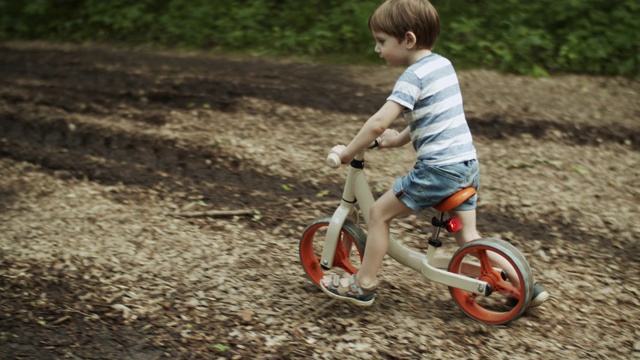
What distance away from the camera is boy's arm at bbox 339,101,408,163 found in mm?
3234

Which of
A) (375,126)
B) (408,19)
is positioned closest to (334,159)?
(375,126)

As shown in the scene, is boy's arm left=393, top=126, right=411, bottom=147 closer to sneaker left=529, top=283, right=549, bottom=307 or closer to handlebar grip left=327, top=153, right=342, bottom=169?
handlebar grip left=327, top=153, right=342, bottom=169

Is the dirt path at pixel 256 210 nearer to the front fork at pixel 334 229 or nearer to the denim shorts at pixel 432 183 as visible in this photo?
the front fork at pixel 334 229

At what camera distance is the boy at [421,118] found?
10.6ft

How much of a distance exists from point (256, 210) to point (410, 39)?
2.30 meters

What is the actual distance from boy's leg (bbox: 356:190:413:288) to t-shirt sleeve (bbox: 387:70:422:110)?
51 centimetres

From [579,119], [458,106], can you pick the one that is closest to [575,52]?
[579,119]

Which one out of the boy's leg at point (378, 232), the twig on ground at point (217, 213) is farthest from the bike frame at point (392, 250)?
the twig on ground at point (217, 213)

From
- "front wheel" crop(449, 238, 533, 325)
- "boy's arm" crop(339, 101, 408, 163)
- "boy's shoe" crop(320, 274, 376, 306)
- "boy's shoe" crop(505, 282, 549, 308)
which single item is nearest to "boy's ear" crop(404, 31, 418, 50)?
"boy's arm" crop(339, 101, 408, 163)

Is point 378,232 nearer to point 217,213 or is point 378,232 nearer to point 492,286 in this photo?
point 492,286

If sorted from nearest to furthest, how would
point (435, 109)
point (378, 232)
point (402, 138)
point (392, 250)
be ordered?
point (435, 109) < point (378, 232) < point (402, 138) < point (392, 250)

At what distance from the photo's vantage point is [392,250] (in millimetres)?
3801

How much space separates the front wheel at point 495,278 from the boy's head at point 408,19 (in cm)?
112

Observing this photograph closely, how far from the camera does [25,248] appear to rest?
4.50 meters
